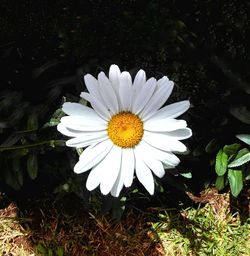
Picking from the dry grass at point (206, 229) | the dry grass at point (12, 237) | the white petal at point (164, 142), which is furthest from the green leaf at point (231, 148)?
the dry grass at point (12, 237)

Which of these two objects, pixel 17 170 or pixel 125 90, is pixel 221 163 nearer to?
pixel 125 90

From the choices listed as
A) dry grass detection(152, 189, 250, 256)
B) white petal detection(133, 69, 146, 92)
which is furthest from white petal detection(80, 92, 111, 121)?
dry grass detection(152, 189, 250, 256)

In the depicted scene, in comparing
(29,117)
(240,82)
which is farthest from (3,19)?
(240,82)

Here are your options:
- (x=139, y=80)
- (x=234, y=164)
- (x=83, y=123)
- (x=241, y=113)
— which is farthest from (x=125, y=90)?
(x=234, y=164)

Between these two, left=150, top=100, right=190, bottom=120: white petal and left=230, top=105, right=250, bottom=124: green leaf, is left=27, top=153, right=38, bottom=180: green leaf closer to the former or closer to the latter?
left=150, top=100, right=190, bottom=120: white petal

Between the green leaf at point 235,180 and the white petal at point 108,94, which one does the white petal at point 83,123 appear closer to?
the white petal at point 108,94

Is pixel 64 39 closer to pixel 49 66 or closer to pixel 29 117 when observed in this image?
pixel 49 66
